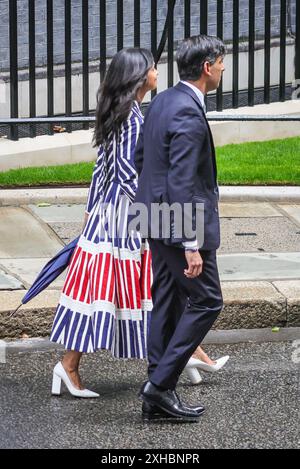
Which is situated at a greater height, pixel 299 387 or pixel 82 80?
pixel 82 80

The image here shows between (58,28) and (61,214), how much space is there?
294 cm

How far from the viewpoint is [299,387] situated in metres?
6.35

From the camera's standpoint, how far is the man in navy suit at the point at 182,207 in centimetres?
566

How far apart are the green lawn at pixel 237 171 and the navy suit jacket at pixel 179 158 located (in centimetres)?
417

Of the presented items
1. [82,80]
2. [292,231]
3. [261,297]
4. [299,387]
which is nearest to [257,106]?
[82,80]

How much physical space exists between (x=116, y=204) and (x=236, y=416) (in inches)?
44.6

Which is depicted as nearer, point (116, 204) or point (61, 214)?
point (116, 204)

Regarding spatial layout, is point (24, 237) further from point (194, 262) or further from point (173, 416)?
point (194, 262)

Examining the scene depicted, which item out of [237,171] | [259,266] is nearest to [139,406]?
[259,266]

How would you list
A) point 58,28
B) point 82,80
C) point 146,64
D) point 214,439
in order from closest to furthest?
point 214,439
point 146,64
point 82,80
point 58,28

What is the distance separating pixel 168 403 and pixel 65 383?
60 cm

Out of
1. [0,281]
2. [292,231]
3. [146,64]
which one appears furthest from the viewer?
[292,231]

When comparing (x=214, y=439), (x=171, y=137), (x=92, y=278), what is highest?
(x=171, y=137)

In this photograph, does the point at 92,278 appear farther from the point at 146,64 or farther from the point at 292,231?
the point at 292,231
